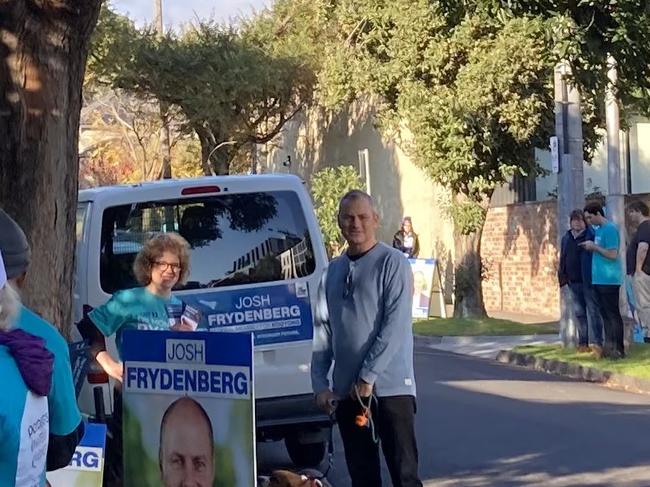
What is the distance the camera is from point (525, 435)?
1077 cm

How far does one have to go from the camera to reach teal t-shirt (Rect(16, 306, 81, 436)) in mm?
3447

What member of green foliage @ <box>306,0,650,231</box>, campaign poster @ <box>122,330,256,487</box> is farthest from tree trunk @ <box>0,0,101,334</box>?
green foliage @ <box>306,0,650,231</box>

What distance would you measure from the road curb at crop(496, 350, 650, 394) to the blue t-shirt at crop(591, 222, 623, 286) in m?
1.11

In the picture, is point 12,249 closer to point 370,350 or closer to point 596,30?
point 370,350

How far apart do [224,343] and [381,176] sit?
27274 mm

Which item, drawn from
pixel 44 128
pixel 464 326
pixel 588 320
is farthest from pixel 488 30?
pixel 44 128

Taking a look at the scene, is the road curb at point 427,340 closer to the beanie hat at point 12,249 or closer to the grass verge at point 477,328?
the grass verge at point 477,328

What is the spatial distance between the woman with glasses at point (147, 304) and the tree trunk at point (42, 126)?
800mm

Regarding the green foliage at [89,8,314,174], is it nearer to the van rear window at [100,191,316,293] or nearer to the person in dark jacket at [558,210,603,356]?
the person in dark jacket at [558,210,603,356]

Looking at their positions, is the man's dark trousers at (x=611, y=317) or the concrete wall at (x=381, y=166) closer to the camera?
the man's dark trousers at (x=611, y=317)

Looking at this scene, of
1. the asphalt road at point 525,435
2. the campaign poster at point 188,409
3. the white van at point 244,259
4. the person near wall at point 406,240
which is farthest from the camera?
the person near wall at point 406,240

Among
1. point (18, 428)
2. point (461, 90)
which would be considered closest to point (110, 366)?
point (18, 428)

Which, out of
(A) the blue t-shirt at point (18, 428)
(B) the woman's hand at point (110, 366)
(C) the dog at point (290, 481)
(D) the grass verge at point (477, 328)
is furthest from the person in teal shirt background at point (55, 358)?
(D) the grass verge at point (477, 328)

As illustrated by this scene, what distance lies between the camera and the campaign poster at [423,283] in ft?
77.5
